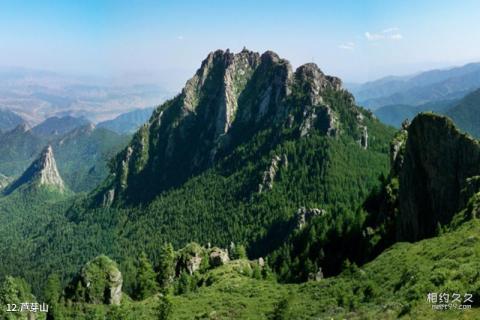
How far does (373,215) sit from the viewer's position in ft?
424

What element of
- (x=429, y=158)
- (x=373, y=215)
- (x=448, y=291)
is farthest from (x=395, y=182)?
(x=448, y=291)

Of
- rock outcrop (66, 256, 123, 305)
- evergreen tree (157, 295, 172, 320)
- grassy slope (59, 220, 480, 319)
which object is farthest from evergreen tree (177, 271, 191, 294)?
evergreen tree (157, 295, 172, 320)

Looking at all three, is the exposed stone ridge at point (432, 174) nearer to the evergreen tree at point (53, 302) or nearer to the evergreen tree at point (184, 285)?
the evergreen tree at point (184, 285)

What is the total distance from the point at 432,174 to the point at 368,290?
32223 millimetres

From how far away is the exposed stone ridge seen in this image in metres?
83.2

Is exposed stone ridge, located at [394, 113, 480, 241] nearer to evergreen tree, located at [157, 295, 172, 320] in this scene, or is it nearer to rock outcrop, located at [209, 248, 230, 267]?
evergreen tree, located at [157, 295, 172, 320]

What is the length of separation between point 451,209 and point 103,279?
81812 millimetres

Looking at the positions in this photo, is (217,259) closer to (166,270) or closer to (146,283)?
(166,270)

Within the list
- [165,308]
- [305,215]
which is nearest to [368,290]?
[165,308]

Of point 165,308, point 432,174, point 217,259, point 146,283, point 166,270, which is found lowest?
point 146,283

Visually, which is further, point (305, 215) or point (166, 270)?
point (305, 215)

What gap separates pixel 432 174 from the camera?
9019cm

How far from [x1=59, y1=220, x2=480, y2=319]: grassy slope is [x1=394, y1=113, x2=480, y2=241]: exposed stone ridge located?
8.65 metres

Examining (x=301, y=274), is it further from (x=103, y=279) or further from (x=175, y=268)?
(x=103, y=279)
